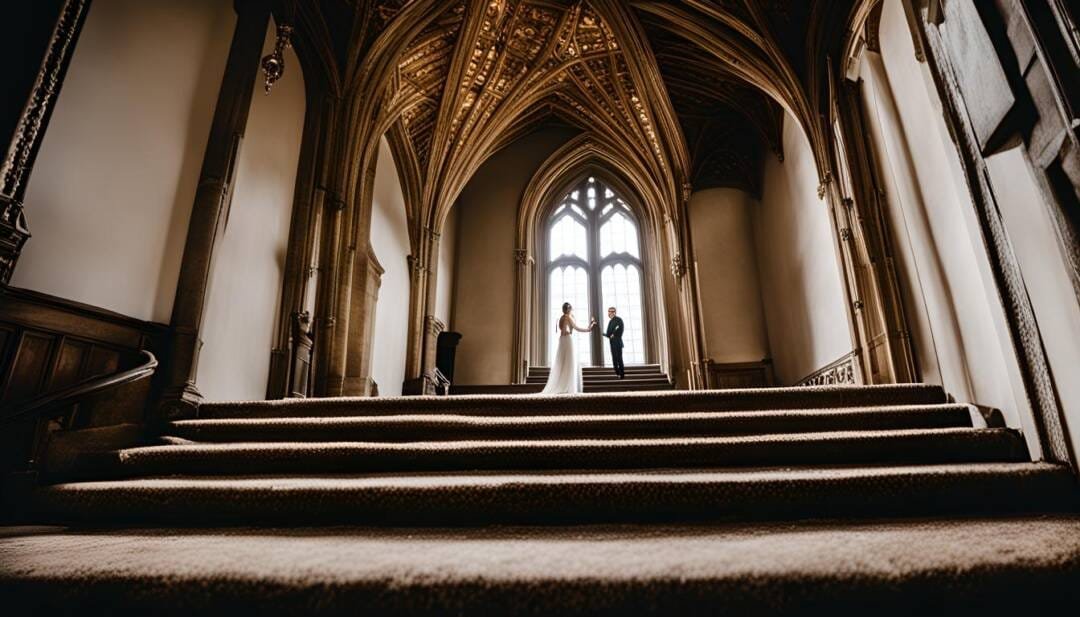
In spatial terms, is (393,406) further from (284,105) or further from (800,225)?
(800,225)

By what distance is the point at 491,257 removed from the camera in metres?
12.1

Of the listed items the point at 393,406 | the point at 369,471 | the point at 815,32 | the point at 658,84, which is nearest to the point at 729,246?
the point at 658,84

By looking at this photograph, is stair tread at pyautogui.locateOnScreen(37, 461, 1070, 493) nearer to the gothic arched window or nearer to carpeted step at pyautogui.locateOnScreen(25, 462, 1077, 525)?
carpeted step at pyautogui.locateOnScreen(25, 462, 1077, 525)

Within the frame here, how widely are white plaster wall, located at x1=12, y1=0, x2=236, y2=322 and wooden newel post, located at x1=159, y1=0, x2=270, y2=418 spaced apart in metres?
0.17

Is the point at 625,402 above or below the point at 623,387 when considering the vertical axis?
below

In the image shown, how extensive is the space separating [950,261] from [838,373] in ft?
13.9

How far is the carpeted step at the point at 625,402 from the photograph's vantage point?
280 centimetres

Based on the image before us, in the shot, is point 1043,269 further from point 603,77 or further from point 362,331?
point 603,77

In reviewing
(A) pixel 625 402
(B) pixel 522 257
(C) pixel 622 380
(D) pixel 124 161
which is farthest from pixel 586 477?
(B) pixel 522 257

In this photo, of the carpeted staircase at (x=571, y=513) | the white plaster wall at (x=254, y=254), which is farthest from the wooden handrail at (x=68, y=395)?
the white plaster wall at (x=254, y=254)

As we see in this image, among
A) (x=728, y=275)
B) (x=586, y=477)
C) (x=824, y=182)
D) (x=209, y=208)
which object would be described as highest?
(x=728, y=275)

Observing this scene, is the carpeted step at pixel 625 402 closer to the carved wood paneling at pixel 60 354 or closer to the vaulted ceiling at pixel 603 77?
the carved wood paneling at pixel 60 354

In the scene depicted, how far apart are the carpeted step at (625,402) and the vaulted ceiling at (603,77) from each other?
16.5ft

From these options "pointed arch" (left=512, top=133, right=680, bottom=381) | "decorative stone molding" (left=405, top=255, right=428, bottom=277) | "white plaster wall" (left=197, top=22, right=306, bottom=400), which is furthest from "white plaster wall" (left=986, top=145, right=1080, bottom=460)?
"pointed arch" (left=512, top=133, right=680, bottom=381)
